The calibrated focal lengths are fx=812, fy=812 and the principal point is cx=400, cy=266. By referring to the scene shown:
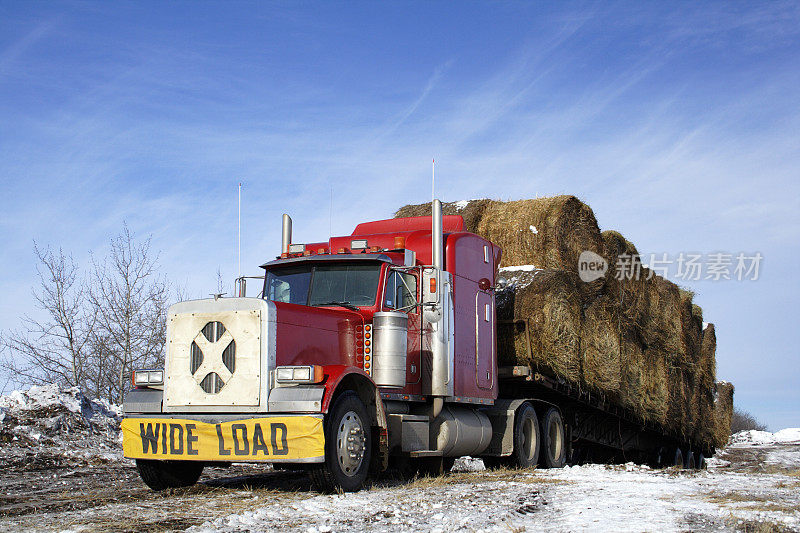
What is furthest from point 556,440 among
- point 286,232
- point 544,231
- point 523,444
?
point 286,232

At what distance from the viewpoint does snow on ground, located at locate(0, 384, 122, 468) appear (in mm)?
11820

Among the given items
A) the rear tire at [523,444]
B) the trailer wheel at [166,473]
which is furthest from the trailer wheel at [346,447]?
the rear tire at [523,444]

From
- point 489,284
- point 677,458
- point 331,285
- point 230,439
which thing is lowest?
point 677,458

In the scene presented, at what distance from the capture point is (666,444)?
17484 mm

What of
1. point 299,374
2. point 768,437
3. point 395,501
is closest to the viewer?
point 395,501

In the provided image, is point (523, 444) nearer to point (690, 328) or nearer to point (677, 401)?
point (677, 401)

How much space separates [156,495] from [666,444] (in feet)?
41.3

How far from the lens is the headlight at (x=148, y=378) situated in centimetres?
838

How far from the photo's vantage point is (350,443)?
8.05 metres

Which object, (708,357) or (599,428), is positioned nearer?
(599,428)

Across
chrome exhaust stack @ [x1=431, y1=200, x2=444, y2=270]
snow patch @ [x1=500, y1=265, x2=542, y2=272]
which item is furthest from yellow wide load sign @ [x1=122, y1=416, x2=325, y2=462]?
snow patch @ [x1=500, y1=265, x2=542, y2=272]

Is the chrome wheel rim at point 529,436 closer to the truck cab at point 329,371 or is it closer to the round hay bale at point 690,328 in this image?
the truck cab at point 329,371

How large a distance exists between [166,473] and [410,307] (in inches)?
125

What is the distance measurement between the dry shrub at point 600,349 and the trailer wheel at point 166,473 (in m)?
6.01
